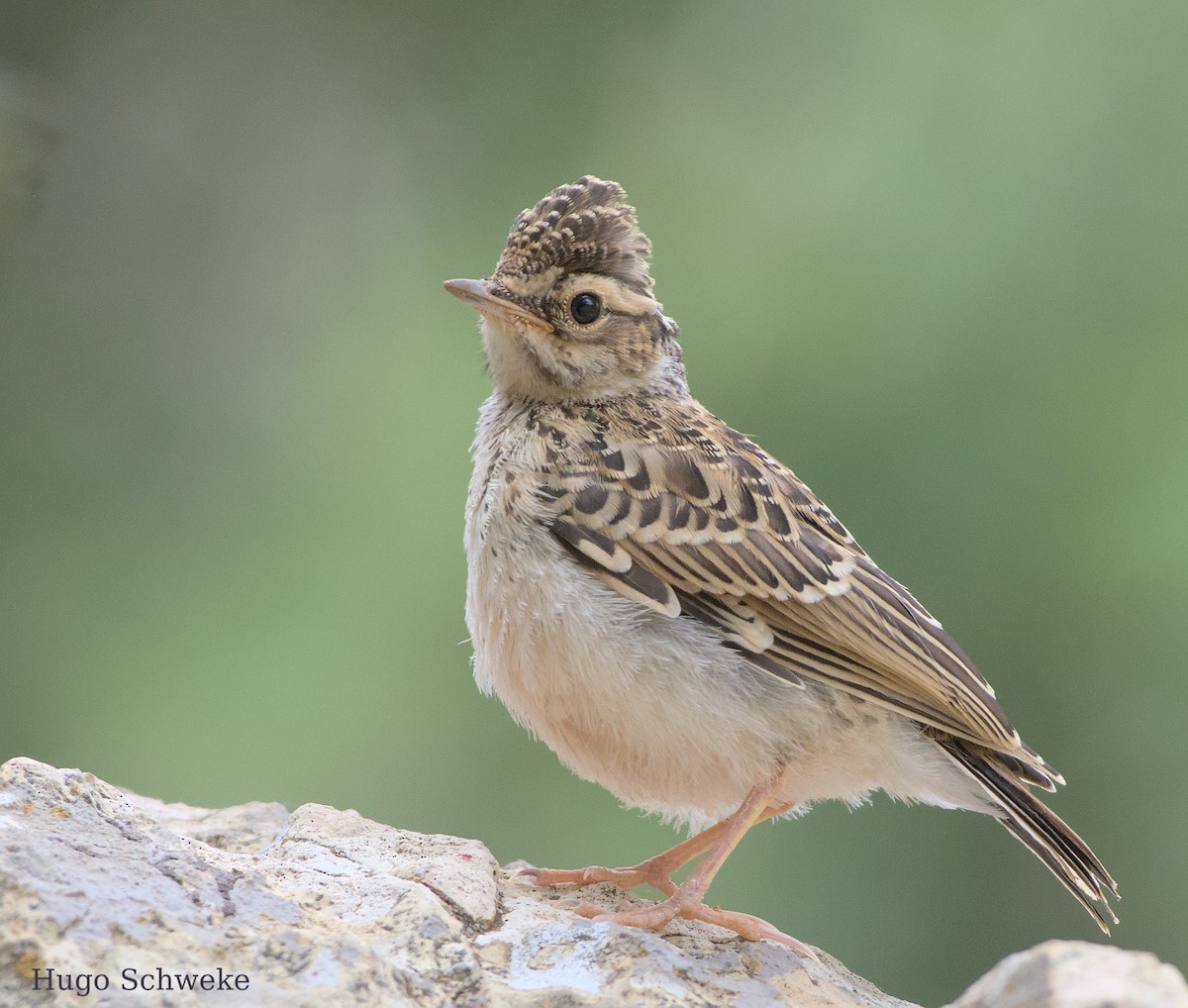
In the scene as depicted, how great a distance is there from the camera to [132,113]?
11.0m

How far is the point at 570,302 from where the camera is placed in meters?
5.93

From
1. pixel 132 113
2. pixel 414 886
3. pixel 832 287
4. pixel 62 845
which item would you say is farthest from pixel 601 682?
pixel 132 113

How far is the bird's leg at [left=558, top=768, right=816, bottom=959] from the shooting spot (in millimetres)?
4621

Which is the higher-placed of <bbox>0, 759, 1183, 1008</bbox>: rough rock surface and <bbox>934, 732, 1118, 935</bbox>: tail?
<bbox>934, 732, 1118, 935</bbox>: tail

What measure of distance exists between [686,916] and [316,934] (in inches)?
60.9

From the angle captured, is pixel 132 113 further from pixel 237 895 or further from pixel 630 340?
pixel 237 895

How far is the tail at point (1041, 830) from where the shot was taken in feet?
16.9

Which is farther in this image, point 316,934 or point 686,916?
point 686,916

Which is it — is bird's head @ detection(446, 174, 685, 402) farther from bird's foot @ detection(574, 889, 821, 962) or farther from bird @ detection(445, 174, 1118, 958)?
bird's foot @ detection(574, 889, 821, 962)

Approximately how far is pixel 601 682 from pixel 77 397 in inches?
267

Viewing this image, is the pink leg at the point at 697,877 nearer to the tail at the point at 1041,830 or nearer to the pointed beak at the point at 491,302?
the tail at the point at 1041,830

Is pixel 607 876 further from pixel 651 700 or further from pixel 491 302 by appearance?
pixel 491 302

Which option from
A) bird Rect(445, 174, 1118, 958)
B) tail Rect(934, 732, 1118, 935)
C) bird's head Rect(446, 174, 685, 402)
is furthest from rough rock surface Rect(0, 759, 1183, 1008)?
bird's head Rect(446, 174, 685, 402)

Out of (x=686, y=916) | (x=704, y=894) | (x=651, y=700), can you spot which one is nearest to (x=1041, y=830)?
(x=704, y=894)
